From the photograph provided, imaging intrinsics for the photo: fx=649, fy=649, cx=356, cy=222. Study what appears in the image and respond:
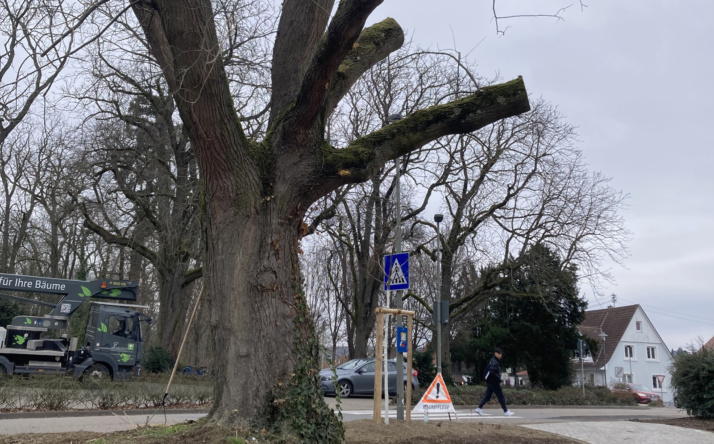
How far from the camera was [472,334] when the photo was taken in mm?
46469

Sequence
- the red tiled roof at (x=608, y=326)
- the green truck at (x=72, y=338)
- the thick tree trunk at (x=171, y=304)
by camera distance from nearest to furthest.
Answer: the green truck at (x=72, y=338) < the thick tree trunk at (x=171, y=304) < the red tiled roof at (x=608, y=326)

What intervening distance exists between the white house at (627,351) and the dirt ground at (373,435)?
44.6 m

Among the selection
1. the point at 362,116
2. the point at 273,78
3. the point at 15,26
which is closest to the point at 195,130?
the point at 273,78

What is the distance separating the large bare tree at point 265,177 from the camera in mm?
6777

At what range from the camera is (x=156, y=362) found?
85.3 ft

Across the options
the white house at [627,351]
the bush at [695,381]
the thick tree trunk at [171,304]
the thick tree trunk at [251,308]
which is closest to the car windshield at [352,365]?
the thick tree trunk at [171,304]

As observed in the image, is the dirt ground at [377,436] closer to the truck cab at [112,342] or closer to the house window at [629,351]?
the truck cab at [112,342]

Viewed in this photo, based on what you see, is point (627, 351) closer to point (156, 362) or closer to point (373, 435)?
point (156, 362)

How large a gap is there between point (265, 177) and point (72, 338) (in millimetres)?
17263

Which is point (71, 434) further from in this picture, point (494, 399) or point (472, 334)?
point (472, 334)

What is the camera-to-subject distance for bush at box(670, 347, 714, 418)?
16.6 metres

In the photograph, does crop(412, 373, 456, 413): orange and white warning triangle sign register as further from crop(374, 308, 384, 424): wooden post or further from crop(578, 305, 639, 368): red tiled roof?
crop(578, 305, 639, 368): red tiled roof

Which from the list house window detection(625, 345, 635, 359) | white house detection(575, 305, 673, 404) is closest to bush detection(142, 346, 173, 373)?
white house detection(575, 305, 673, 404)

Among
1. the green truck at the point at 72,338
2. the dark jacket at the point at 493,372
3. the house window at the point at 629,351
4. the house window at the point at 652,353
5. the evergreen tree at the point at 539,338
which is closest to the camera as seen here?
the dark jacket at the point at 493,372
